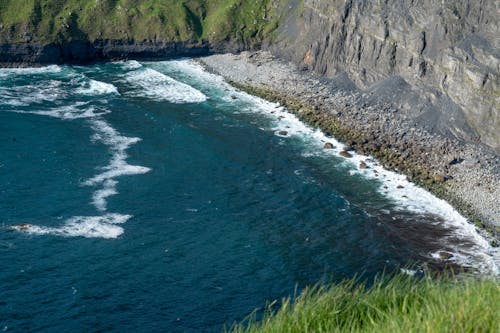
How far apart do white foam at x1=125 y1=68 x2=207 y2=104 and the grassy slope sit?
470 inches

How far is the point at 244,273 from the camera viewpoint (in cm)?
5153

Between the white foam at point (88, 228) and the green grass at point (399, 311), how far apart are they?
142 feet

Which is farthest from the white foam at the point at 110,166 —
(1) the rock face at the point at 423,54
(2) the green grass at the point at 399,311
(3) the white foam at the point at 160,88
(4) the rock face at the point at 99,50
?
(2) the green grass at the point at 399,311

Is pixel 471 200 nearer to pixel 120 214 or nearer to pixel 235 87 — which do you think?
pixel 120 214

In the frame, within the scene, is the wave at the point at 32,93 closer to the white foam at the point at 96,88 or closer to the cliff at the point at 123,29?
the white foam at the point at 96,88

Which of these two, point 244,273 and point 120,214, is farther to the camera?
point 120,214

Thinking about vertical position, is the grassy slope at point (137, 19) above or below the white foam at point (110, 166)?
above

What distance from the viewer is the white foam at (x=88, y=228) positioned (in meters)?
56.1

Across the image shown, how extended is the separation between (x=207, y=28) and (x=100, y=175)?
2135 inches

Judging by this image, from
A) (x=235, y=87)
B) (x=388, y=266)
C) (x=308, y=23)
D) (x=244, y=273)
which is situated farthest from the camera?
(x=308, y=23)

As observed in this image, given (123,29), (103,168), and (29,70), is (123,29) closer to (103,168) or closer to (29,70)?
(29,70)

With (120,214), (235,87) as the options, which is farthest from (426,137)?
(120,214)

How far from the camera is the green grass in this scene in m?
12.2

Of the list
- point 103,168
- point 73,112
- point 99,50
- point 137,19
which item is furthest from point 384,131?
point 99,50
